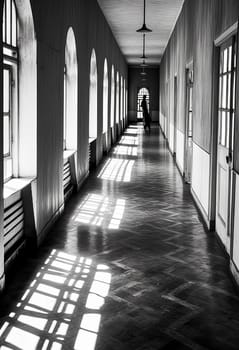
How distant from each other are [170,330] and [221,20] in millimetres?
3538

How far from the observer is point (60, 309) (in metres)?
3.65

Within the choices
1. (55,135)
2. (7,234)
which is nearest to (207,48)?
(55,135)

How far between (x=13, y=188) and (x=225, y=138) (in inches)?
92.8

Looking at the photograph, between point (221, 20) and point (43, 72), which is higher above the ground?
point (221, 20)

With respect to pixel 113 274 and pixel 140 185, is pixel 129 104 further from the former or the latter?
pixel 113 274

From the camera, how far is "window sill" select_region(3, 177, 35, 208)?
4479 mm

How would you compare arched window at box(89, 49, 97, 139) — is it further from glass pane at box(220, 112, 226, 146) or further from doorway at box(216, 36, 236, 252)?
glass pane at box(220, 112, 226, 146)

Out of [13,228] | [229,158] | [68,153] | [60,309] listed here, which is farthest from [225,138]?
[68,153]

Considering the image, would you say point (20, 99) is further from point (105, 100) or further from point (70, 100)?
point (105, 100)

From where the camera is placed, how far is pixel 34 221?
5.21 meters

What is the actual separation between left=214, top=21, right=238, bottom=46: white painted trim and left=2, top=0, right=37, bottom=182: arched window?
1.96 metres

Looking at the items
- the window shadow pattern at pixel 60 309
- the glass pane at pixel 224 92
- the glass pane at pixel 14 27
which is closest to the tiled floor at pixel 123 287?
the window shadow pattern at pixel 60 309

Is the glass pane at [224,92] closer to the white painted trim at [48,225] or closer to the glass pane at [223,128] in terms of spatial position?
the glass pane at [223,128]

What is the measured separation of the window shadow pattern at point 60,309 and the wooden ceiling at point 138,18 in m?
8.27
